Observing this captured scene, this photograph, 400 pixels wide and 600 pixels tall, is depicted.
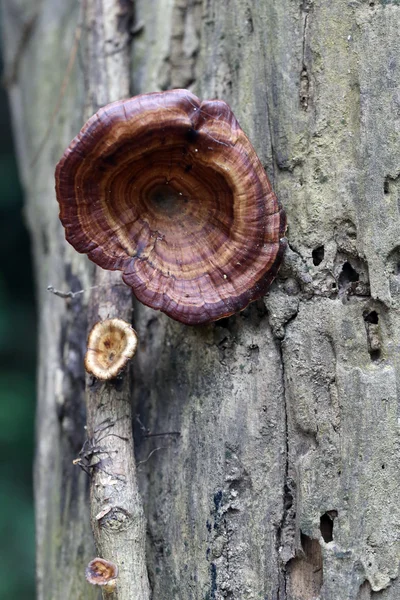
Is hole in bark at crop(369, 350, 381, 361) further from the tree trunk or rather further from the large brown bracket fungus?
the large brown bracket fungus

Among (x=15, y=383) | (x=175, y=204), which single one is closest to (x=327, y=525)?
(x=175, y=204)

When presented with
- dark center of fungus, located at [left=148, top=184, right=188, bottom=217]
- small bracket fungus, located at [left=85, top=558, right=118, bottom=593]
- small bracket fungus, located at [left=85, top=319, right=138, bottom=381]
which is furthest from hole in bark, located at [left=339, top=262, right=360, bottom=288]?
small bracket fungus, located at [left=85, top=558, right=118, bottom=593]

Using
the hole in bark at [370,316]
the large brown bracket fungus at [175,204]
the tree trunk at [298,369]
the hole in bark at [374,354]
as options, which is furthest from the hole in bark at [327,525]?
the large brown bracket fungus at [175,204]

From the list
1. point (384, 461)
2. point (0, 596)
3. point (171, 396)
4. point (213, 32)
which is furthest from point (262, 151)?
point (0, 596)

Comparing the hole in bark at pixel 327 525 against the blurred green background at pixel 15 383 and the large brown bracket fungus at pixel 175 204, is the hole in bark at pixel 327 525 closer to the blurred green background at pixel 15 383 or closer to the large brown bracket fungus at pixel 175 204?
the large brown bracket fungus at pixel 175 204

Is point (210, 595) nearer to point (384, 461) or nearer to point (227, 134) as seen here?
point (384, 461)

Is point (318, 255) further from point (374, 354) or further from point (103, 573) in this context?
point (103, 573)
